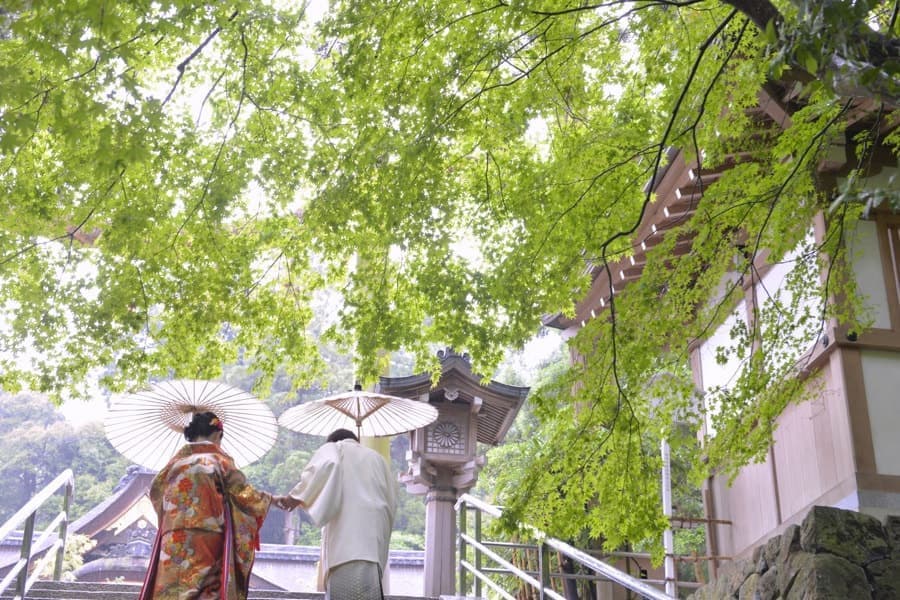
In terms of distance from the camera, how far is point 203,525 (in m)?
6.10

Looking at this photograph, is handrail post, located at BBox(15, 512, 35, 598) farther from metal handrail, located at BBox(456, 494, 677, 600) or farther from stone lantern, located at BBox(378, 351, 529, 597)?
stone lantern, located at BBox(378, 351, 529, 597)

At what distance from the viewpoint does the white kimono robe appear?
6.39m

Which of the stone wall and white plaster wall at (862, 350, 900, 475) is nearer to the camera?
the stone wall

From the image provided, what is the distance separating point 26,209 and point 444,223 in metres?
3.18

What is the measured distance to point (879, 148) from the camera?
886 cm

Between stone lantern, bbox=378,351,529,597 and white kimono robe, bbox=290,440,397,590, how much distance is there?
11.4ft

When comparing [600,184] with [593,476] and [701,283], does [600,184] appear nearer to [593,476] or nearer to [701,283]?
[701,283]

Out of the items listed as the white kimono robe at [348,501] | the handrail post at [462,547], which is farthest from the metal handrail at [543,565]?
the white kimono robe at [348,501]

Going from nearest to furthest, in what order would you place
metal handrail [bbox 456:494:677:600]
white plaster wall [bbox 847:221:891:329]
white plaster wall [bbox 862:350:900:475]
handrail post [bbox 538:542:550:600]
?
metal handrail [bbox 456:494:677:600] < handrail post [bbox 538:542:550:600] < white plaster wall [bbox 862:350:900:475] < white plaster wall [bbox 847:221:891:329]

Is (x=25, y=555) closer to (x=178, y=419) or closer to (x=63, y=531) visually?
(x=178, y=419)

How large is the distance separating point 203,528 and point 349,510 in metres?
0.97

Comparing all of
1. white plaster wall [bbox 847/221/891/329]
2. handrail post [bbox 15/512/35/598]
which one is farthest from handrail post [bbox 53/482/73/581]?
white plaster wall [bbox 847/221/891/329]

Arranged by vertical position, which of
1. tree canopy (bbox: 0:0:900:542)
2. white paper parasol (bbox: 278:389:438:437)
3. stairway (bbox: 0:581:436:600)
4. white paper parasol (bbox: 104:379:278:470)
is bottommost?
stairway (bbox: 0:581:436:600)

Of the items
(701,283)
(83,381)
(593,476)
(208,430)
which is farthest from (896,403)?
(83,381)
